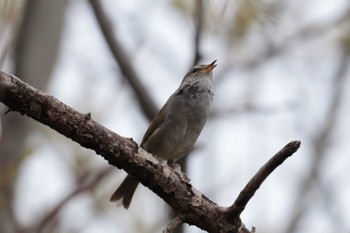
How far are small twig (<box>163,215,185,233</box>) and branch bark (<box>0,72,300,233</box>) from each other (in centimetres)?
3

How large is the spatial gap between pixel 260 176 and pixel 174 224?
537 mm

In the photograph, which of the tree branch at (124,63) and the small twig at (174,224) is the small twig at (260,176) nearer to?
the small twig at (174,224)

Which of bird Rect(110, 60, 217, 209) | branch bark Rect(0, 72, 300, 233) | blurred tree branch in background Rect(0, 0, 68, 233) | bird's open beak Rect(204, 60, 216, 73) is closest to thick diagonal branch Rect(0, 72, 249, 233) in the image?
branch bark Rect(0, 72, 300, 233)

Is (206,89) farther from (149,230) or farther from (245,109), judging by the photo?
(149,230)

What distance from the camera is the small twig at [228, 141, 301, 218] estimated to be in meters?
3.54

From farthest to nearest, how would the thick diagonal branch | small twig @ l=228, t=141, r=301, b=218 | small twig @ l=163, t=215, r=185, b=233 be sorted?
small twig @ l=163, t=215, r=185, b=233
small twig @ l=228, t=141, r=301, b=218
the thick diagonal branch

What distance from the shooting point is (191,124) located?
215 inches

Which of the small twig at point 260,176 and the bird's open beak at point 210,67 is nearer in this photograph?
the small twig at point 260,176

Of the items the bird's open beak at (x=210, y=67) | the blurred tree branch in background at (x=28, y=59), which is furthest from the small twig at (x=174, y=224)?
the bird's open beak at (x=210, y=67)

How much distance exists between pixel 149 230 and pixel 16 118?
4.89 m

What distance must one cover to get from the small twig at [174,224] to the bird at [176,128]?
1573 millimetres

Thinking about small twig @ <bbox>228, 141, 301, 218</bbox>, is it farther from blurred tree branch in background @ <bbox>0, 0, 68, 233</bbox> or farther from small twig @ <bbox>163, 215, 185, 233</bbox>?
blurred tree branch in background @ <bbox>0, 0, 68, 233</bbox>

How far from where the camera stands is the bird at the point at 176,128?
5.45 metres

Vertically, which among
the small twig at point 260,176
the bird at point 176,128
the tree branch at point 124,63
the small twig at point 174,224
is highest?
the tree branch at point 124,63
